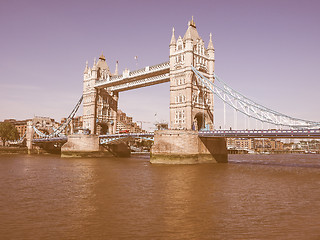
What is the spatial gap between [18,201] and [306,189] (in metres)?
17.4

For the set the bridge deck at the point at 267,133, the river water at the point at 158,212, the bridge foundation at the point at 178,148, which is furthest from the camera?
the bridge foundation at the point at 178,148

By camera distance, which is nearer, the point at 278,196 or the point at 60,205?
Result: the point at 60,205

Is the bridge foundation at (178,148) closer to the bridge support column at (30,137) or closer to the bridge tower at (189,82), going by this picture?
the bridge tower at (189,82)

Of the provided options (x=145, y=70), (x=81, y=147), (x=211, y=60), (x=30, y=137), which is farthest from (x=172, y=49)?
(x=30, y=137)

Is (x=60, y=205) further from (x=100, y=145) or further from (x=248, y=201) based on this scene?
(x=100, y=145)

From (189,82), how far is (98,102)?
1117 inches

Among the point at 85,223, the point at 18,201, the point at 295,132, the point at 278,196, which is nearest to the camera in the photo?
the point at 85,223

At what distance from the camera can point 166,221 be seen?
34.4 feet

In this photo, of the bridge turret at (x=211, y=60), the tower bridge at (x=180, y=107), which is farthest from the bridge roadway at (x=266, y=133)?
the bridge turret at (x=211, y=60)

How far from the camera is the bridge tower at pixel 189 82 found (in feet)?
144

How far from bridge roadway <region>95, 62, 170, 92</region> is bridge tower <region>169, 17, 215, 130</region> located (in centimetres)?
331

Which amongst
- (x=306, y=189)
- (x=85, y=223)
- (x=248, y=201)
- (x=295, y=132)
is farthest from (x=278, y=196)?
(x=295, y=132)

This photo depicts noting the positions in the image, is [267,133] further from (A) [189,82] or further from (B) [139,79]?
(B) [139,79]

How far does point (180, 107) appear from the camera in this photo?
4478 cm
